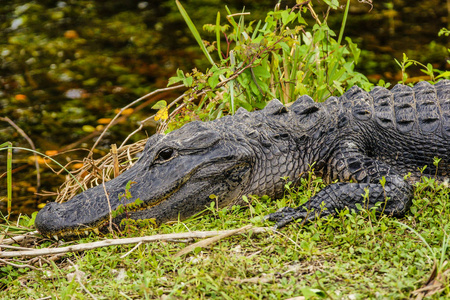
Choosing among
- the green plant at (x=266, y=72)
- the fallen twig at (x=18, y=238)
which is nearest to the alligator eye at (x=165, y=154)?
the green plant at (x=266, y=72)

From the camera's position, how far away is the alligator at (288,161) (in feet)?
11.5

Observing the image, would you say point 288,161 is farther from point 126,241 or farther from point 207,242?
point 126,241

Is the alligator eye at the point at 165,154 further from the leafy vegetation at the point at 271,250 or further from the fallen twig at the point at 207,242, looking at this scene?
the fallen twig at the point at 207,242

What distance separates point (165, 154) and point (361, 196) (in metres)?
1.39

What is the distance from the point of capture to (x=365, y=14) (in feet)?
30.8

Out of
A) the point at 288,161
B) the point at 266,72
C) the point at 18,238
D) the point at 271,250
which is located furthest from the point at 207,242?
the point at 266,72

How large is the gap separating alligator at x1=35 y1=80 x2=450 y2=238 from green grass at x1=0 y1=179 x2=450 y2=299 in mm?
141

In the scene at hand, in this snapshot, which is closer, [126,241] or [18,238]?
[126,241]

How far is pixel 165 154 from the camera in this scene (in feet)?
12.2

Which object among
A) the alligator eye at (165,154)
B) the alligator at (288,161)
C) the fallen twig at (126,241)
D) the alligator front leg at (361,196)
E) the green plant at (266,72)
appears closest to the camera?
the fallen twig at (126,241)

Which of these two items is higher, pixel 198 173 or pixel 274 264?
pixel 198 173

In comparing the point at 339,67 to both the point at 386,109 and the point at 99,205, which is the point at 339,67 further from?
the point at 99,205

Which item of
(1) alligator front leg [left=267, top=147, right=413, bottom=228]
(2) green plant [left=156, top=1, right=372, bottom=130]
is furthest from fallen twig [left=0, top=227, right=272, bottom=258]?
(2) green plant [left=156, top=1, right=372, bottom=130]

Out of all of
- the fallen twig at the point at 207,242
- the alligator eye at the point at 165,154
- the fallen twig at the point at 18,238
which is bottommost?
the fallen twig at the point at 18,238
